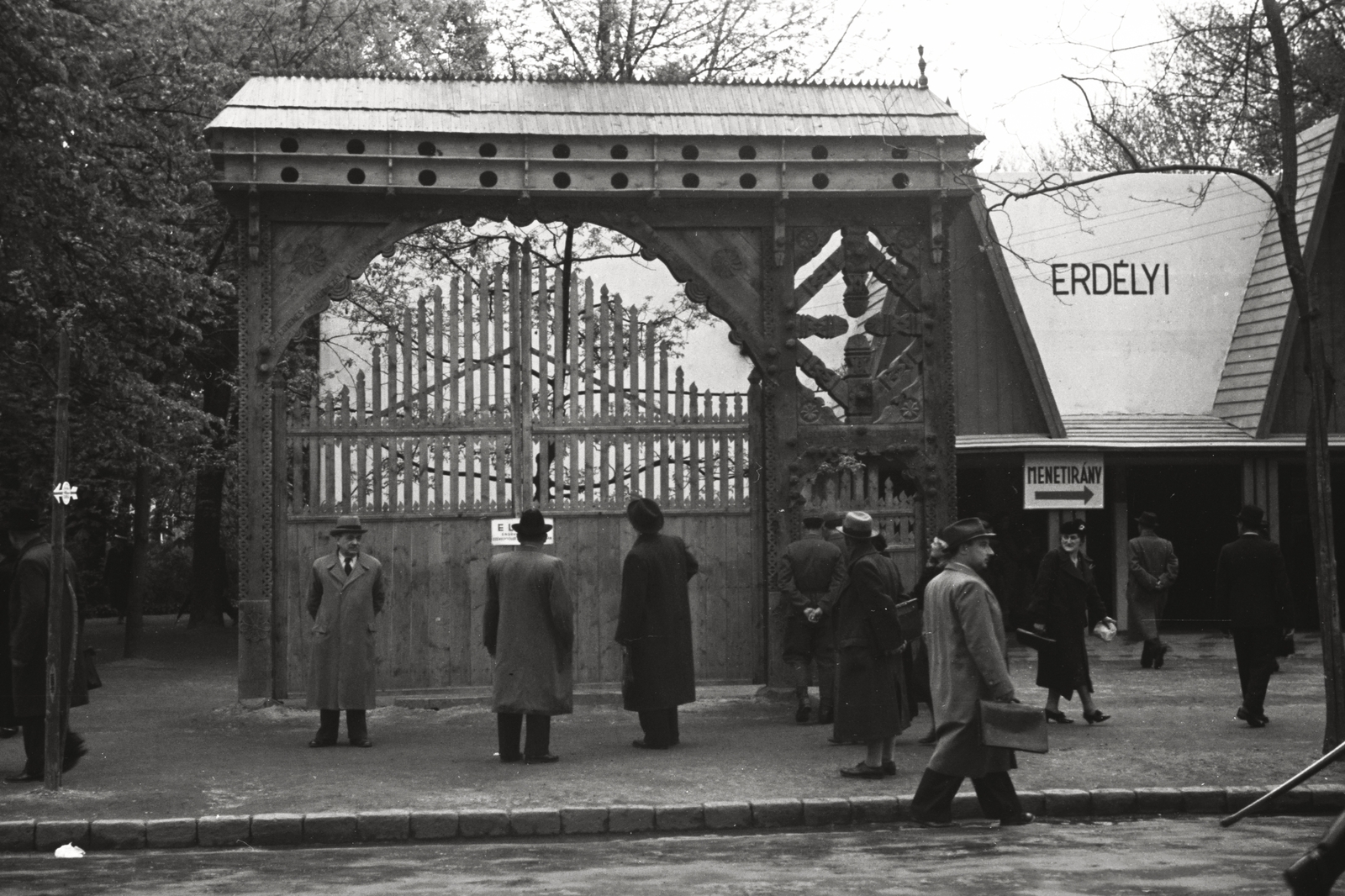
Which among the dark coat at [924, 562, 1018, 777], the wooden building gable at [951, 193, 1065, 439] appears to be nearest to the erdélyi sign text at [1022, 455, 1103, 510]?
the wooden building gable at [951, 193, 1065, 439]

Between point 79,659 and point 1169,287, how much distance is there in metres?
20.9

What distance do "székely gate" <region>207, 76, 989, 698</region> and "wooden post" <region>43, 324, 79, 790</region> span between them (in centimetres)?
409

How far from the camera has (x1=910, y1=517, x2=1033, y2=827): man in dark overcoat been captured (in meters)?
9.86

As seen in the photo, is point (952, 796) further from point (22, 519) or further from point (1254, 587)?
point (22, 519)

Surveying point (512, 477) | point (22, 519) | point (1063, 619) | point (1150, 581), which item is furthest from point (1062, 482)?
point (22, 519)

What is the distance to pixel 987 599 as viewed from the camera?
9.98 metres

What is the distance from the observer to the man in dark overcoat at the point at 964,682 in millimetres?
9859

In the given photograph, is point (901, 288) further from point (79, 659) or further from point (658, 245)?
point (79, 659)

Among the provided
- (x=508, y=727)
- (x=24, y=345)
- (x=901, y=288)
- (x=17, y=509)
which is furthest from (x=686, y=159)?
(x=24, y=345)

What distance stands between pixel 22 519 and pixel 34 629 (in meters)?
0.94

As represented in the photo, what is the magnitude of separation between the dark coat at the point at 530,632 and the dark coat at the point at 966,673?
12.4ft

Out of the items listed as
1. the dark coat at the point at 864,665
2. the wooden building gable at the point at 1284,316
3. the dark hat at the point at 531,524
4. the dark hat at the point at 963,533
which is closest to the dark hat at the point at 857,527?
the dark coat at the point at 864,665

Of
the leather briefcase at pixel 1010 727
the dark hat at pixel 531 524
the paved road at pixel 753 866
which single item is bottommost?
the paved road at pixel 753 866

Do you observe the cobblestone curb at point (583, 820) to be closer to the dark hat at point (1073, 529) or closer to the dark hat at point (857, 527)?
the dark hat at point (857, 527)
